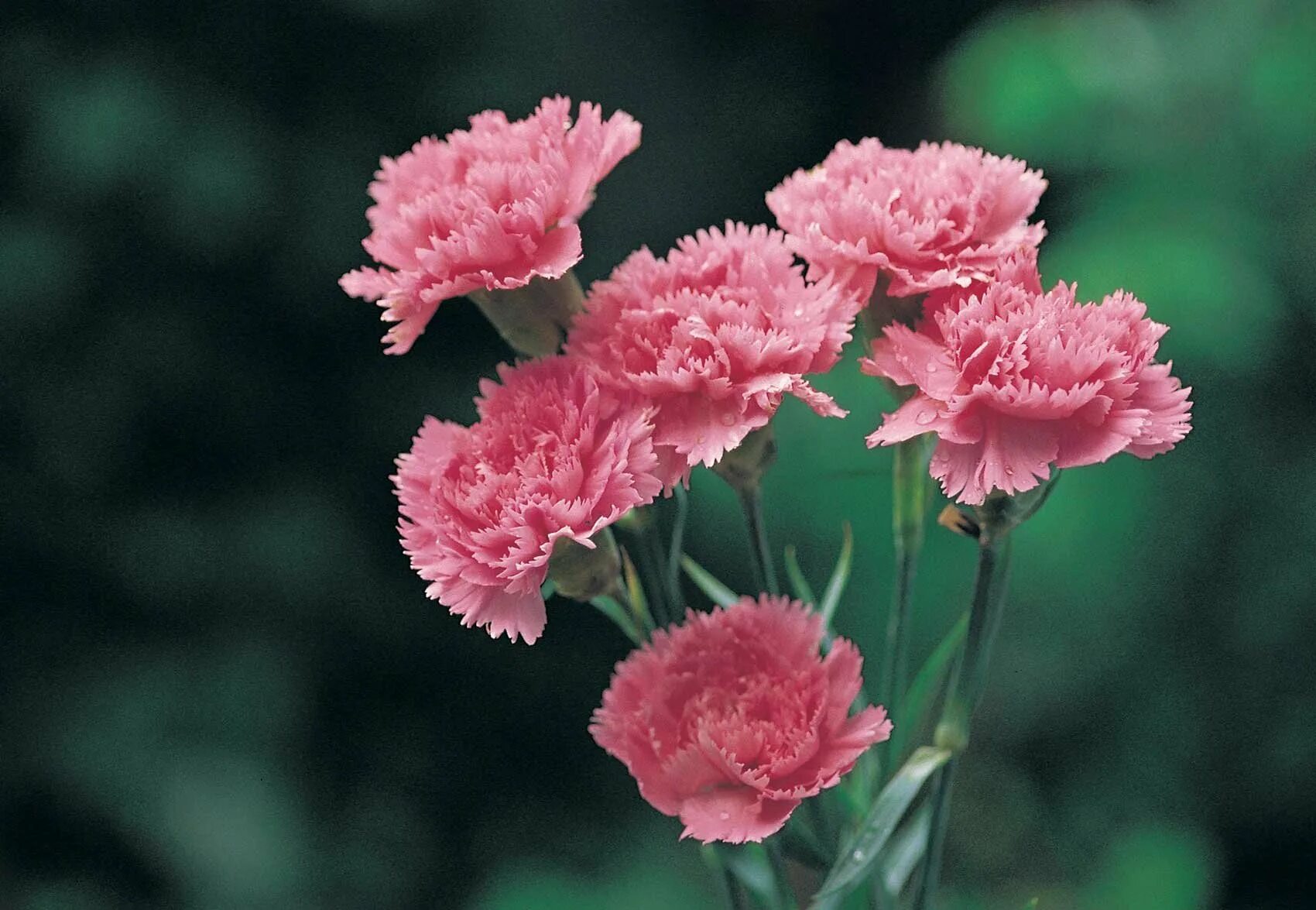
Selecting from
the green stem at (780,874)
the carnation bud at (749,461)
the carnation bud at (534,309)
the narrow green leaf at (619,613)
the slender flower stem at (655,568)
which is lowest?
the green stem at (780,874)

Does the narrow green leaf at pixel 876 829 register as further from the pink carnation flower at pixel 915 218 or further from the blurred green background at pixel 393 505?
the blurred green background at pixel 393 505

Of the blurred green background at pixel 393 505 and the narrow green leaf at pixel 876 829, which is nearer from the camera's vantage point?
the narrow green leaf at pixel 876 829

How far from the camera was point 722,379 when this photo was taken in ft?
1.10

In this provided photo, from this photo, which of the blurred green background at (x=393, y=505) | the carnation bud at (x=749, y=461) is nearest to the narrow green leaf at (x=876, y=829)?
the carnation bud at (x=749, y=461)

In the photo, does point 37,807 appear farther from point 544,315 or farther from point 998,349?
point 998,349

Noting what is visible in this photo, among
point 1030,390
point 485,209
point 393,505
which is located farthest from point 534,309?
point 393,505

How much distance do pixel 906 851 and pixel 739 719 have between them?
0.48 ft

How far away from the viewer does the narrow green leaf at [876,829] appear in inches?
15.4

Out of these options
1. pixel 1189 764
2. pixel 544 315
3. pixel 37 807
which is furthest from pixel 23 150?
pixel 1189 764

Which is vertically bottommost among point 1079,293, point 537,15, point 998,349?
point 998,349

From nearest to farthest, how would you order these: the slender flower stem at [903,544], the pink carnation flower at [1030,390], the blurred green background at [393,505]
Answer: the pink carnation flower at [1030,390] < the slender flower stem at [903,544] < the blurred green background at [393,505]

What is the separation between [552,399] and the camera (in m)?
0.35

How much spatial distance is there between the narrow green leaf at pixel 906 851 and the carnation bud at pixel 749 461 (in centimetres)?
15

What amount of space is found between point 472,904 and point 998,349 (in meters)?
0.80
